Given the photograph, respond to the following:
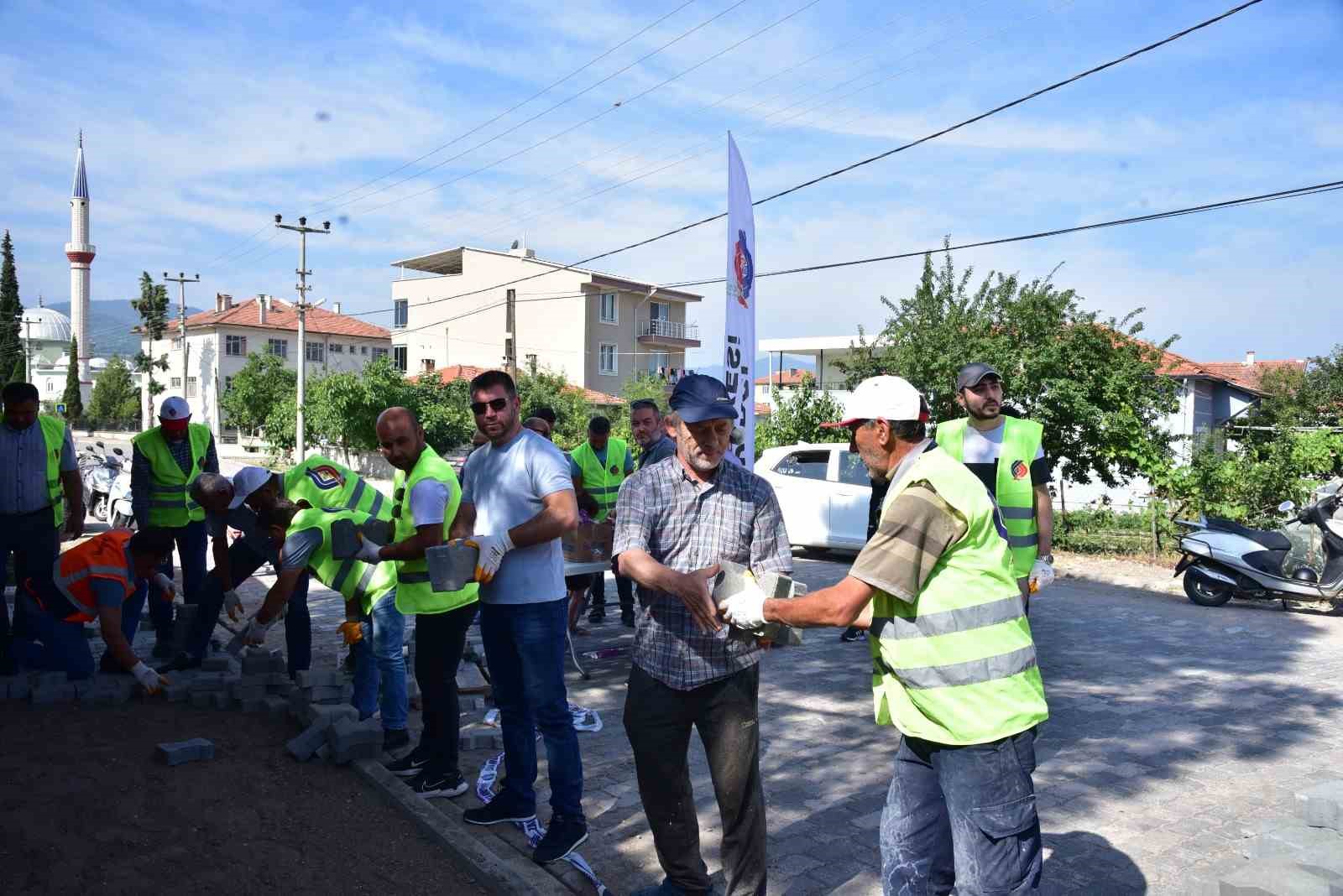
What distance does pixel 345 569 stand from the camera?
4.99 metres

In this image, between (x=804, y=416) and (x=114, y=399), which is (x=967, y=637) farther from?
(x=114, y=399)

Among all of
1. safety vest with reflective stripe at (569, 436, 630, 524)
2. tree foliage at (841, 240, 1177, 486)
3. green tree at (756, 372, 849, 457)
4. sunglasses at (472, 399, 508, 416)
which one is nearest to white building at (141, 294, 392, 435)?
green tree at (756, 372, 849, 457)

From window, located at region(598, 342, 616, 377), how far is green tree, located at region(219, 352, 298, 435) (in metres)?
15.3

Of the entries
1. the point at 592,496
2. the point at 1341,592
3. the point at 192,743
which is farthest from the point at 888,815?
the point at 1341,592

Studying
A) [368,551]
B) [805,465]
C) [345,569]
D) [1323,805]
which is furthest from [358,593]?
[805,465]

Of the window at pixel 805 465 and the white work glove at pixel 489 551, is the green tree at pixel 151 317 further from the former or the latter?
the white work glove at pixel 489 551

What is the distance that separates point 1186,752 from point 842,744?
1.84m

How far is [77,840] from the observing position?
3.77m

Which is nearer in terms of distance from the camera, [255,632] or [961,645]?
[961,645]

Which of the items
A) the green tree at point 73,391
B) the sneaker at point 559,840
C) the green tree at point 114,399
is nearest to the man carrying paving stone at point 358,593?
the sneaker at point 559,840

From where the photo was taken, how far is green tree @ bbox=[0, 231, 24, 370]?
6994cm

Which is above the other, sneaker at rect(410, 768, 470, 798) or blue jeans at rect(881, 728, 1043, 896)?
blue jeans at rect(881, 728, 1043, 896)

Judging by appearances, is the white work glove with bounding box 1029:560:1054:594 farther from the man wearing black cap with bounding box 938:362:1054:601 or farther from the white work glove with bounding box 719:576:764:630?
the white work glove with bounding box 719:576:764:630

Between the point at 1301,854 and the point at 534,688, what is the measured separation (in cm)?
282
